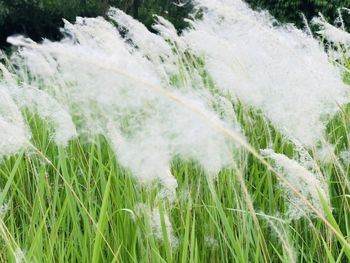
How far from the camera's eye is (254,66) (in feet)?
6.08

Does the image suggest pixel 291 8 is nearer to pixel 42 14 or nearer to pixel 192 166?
pixel 42 14

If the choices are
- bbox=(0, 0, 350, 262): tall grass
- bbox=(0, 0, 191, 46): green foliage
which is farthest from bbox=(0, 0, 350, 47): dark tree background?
bbox=(0, 0, 350, 262): tall grass

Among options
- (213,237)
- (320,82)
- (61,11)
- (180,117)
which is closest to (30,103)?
(213,237)

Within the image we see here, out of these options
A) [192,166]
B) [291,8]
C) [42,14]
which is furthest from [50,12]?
[192,166]

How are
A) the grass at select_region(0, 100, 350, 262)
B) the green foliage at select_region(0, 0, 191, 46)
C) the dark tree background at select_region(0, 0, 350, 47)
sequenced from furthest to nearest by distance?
the green foliage at select_region(0, 0, 191, 46) → the dark tree background at select_region(0, 0, 350, 47) → the grass at select_region(0, 100, 350, 262)

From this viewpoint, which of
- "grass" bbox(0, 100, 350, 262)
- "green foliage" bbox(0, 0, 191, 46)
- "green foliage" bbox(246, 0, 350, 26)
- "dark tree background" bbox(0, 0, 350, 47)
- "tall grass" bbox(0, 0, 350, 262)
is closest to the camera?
"tall grass" bbox(0, 0, 350, 262)

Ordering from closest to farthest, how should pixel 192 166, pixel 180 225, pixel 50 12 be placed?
pixel 180 225 → pixel 192 166 → pixel 50 12

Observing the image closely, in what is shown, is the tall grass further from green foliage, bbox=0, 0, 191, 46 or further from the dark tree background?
green foliage, bbox=0, 0, 191, 46

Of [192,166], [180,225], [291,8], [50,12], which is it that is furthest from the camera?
[50,12]

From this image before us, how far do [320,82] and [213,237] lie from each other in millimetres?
513

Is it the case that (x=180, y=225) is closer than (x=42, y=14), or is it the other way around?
(x=180, y=225)

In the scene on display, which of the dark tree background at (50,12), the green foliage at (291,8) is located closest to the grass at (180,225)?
the green foliage at (291,8)

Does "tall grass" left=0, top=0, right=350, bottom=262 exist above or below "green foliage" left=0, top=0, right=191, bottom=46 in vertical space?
above

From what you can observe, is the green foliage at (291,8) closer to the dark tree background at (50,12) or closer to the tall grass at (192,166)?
the dark tree background at (50,12)
